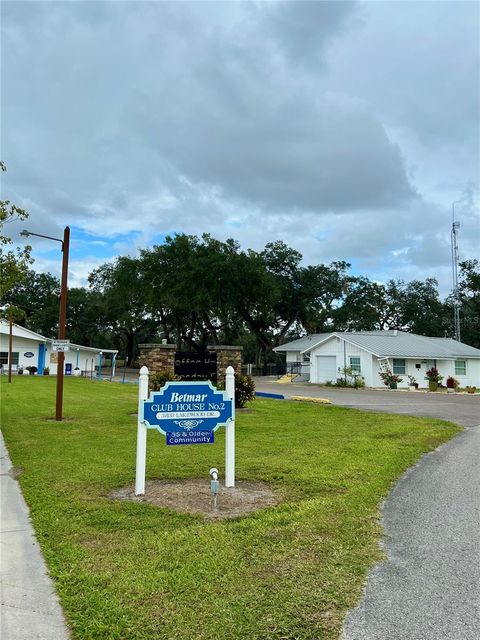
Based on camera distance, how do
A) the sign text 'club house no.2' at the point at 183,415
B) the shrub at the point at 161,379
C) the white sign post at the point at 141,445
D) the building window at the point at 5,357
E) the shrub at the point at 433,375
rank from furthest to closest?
the building window at the point at 5,357
the shrub at the point at 433,375
the shrub at the point at 161,379
the sign text 'club house no.2' at the point at 183,415
the white sign post at the point at 141,445

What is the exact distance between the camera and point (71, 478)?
6.57 metres

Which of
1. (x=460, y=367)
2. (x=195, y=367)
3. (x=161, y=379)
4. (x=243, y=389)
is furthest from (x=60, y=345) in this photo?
(x=460, y=367)

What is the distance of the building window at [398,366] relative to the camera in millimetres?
32219

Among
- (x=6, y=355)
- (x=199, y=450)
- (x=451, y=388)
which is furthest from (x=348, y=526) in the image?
(x=6, y=355)

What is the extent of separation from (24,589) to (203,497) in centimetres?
252

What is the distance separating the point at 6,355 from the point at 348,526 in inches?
1768

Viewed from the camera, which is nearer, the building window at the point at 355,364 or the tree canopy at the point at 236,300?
the building window at the point at 355,364

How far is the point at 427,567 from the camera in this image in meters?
3.94

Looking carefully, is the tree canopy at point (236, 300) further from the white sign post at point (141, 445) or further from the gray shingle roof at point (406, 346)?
the white sign post at point (141, 445)

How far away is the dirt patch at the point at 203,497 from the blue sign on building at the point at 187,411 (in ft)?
1.94

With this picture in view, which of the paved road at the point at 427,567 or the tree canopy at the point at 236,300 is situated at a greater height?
the tree canopy at the point at 236,300

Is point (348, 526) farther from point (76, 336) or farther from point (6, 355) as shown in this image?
point (76, 336)

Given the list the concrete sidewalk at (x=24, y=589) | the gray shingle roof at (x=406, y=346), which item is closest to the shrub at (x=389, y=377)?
the gray shingle roof at (x=406, y=346)

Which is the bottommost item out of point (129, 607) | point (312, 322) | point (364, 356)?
point (129, 607)
